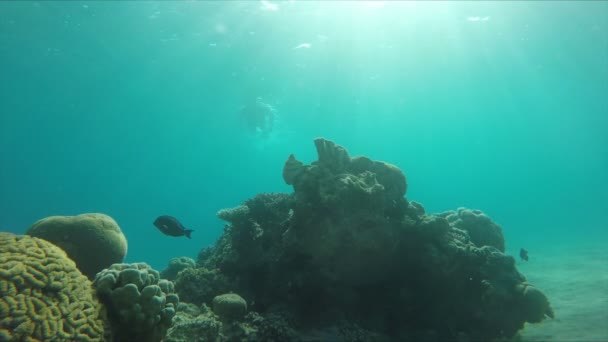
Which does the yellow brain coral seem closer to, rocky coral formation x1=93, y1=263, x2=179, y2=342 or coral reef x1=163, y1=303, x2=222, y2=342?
rocky coral formation x1=93, y1=263, x2=179, y2=342

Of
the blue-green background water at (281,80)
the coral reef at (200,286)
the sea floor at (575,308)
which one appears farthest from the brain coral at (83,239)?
the blue-green background water at (281,80)

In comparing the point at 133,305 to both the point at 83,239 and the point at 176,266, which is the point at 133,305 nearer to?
the point at 83,239

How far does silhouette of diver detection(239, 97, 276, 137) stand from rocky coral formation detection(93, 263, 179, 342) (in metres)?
35.8

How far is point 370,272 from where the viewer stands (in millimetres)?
7363

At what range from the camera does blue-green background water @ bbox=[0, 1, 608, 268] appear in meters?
25.8

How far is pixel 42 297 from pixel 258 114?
1648 inches

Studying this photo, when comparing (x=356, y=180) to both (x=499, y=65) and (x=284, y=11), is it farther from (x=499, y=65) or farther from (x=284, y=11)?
(x=499, y=65)

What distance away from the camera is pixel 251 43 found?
27.9m

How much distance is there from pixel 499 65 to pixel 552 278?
3412cm

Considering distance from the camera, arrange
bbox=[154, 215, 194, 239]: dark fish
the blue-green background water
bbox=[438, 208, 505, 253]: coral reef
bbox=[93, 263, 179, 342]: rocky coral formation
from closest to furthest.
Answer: bbox=[93, 263, 179, 342]: rocky coral formation
bbox=[154, 215, 194, 239]: dark fish
bbox=[438, 208, 505, 253]: coral reef
the blue-green background water

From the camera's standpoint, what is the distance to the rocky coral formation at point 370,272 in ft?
23.5

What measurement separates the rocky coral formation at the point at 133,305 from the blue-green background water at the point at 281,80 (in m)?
21.2

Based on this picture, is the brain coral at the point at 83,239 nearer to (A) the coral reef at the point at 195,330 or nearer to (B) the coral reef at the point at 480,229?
(A) the coral reef at the point at 195,330

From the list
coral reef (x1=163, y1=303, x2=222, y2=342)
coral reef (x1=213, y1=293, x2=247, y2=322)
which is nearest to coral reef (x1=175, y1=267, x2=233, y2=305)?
coral reef (x1=213, y1=293, x2=247, y2=322)
